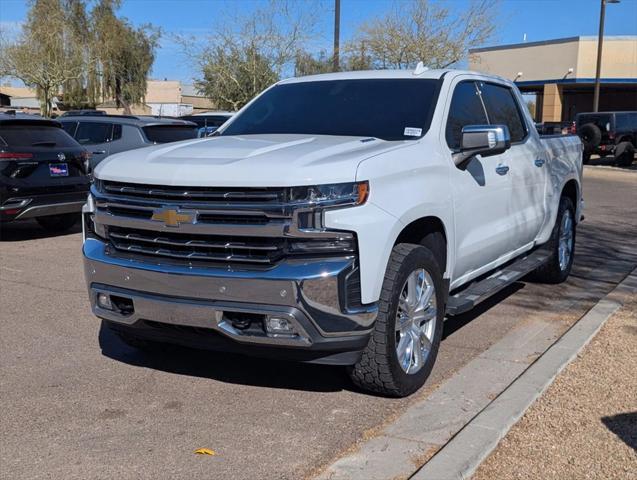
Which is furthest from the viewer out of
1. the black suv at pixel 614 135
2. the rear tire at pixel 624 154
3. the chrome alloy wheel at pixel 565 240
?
the black suv at pixel 614 135

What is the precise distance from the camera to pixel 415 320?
456 centimetres

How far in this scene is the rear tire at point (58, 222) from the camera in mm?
11070

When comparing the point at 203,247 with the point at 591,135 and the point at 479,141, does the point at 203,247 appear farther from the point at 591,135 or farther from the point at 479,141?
the point at 591,135

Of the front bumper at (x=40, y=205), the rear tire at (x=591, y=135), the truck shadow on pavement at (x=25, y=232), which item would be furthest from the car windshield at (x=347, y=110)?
the rear tire at (x=591, y=135)

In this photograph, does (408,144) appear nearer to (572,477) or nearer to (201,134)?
(572,477)

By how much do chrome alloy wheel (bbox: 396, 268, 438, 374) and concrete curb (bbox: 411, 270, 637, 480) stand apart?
541mm

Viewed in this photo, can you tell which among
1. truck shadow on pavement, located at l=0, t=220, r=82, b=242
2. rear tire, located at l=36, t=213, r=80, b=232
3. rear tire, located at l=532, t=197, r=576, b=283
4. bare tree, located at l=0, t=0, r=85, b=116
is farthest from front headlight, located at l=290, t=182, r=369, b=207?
bare tree, located at l=0, t=0, r=85, b=116

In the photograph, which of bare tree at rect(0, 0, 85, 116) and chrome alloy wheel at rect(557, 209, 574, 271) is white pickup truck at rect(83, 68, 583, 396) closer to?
chrome alloy wheel at rect(557, 209, 574, 271)

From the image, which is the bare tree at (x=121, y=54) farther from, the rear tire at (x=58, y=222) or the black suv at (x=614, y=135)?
the rear tire at (x=58, y=222)

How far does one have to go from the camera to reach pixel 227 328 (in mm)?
4000

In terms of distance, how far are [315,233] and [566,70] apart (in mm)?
40231

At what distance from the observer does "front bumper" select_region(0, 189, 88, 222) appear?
31.2 ft

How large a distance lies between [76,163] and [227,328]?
7129mm

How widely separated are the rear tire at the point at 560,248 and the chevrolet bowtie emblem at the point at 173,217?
4.16 meters
